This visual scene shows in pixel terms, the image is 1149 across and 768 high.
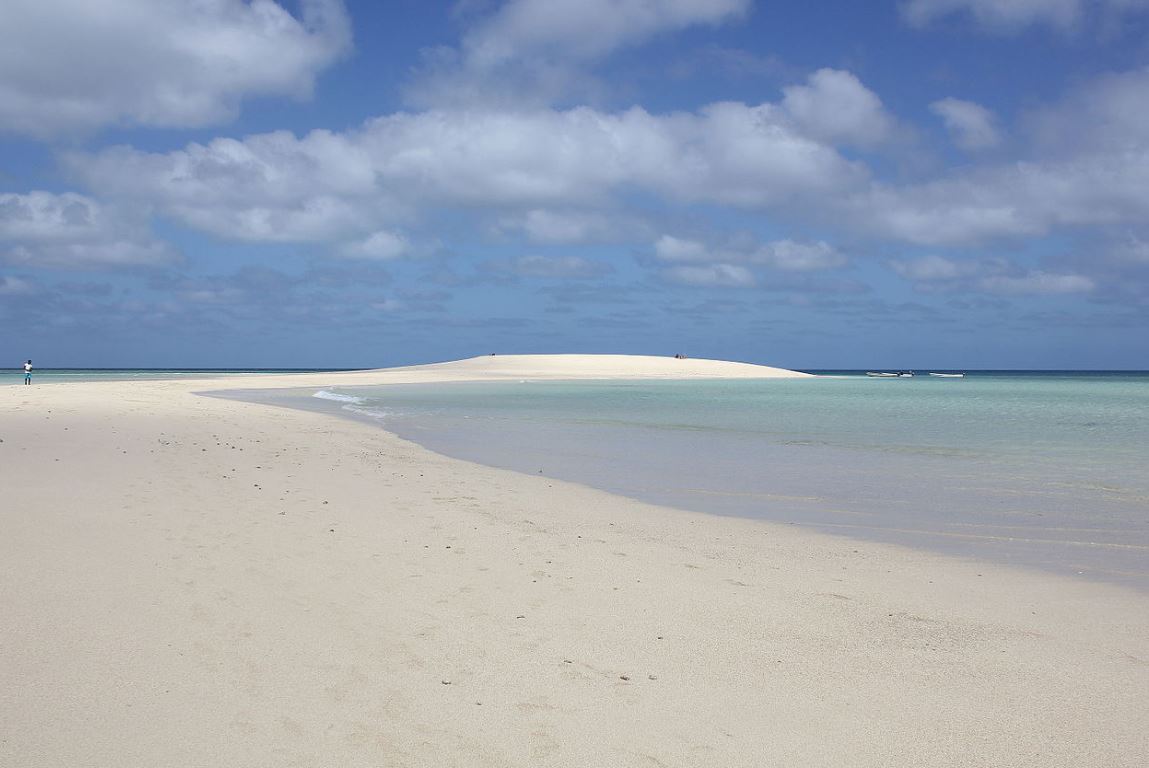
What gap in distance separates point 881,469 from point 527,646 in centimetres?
1124

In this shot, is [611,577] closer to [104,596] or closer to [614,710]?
[614,710]

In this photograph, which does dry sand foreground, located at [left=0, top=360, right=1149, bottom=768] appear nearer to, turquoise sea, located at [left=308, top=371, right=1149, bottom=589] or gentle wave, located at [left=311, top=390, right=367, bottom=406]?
turquoise sea, located at [left=308, top=371, right=1149, bottom=589]

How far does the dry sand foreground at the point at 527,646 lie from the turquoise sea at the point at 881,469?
1346 mm

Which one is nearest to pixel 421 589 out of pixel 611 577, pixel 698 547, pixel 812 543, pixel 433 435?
pixel 611 577

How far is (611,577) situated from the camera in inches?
256

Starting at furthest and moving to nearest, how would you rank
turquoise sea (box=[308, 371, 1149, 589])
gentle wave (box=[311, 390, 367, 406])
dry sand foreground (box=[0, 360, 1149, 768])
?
gentle wave (box=[311, 390, 367, 406]) < turquoise sea (box=[308, 371, 1149, 589]) < dry sand foreground (box=[0, 360, 1149, 768])

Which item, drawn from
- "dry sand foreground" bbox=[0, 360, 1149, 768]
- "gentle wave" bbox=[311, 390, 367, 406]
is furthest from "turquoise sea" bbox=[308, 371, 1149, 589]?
"gentle wave" bbox=[311, 390, 367, 406]

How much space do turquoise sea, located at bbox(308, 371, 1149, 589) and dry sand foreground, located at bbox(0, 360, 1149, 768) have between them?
1346 millimetres

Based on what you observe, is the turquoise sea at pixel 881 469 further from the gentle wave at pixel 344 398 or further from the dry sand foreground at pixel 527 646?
the gentle wave at pixel 344 398

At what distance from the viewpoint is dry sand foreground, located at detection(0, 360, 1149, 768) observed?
12.0ft

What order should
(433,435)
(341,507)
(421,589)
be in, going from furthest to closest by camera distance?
(433,435) < (341,507) < (421,589)

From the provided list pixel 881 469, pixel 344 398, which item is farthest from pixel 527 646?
pixel 344 398

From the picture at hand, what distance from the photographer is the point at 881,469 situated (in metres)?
14.5

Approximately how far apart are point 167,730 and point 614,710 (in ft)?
6.88
